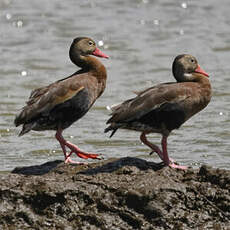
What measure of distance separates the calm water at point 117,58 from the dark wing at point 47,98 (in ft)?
4.42

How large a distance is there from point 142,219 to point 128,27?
14718mm

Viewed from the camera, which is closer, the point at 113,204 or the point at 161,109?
the point at 113,204

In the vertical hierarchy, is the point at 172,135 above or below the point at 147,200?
below

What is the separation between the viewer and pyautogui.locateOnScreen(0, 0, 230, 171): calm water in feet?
38.1

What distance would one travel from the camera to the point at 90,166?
28.0ft

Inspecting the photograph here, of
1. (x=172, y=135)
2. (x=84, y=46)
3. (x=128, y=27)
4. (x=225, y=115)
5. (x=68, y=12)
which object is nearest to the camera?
(x=84, y=46)

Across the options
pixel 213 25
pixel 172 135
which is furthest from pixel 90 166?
pixel 213 25

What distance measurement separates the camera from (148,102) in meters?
8.66

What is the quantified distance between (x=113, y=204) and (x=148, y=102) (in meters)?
1.50

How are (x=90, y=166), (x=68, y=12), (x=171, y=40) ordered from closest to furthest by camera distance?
1. (x=90, y=166)
2. (x=171, y=40)
3. (x=68, y=12)

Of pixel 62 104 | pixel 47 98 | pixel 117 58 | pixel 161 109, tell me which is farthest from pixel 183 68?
pixel 117 58

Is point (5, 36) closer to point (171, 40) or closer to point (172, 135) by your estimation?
point (171, 40)

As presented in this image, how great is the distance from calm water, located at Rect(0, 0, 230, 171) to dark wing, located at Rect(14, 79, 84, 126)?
135cm

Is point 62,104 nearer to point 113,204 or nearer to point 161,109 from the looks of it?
point 161,109
